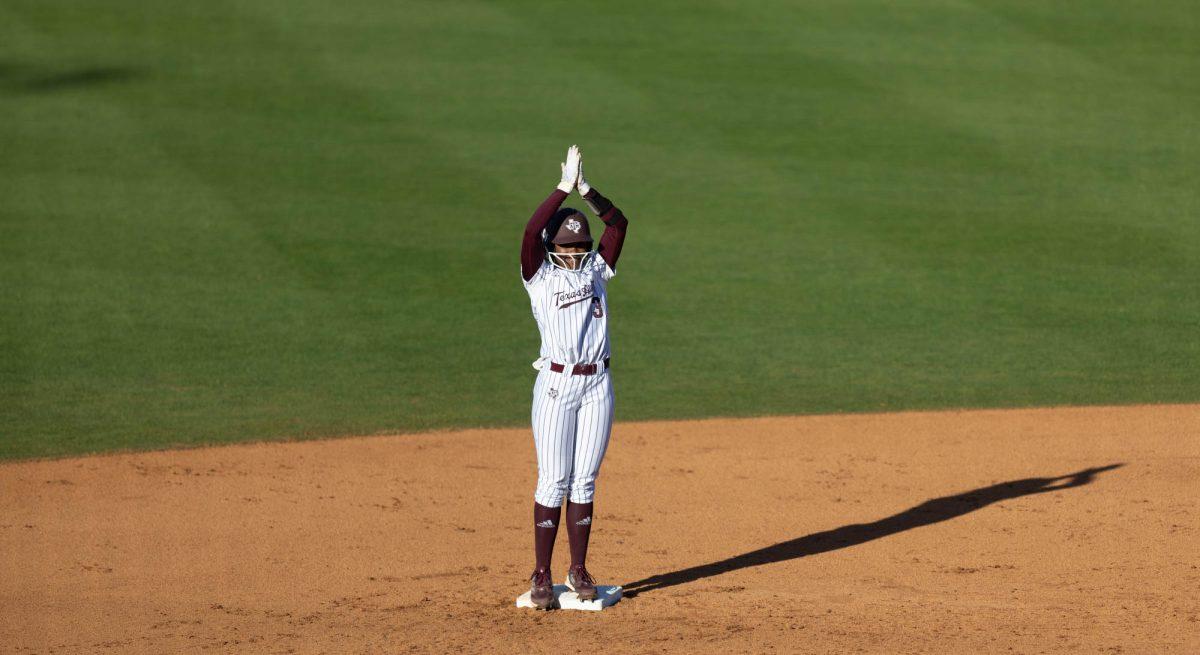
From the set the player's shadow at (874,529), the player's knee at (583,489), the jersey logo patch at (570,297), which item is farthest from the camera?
the player's shadow at (874,529)

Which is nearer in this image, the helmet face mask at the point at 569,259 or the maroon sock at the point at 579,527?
the helmet face mask at the point at 569,259

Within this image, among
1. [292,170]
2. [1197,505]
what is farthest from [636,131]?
[1197,505]

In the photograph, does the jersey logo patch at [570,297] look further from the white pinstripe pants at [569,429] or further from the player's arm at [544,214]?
the white pinstripe pants at [569,429]

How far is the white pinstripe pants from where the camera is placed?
272 inches

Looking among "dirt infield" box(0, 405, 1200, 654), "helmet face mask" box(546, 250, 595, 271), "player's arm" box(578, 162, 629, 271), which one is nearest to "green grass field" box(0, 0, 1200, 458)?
"dirt infield" box(0, 405, 1200, 654)

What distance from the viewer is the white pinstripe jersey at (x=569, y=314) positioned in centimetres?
685

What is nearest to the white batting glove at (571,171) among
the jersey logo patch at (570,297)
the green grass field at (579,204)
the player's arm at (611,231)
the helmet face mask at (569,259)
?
the player's arm at (611,231)

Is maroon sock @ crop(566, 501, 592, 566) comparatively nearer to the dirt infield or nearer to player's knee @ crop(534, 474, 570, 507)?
player's knee @ crop(534, 474, 570, 507)

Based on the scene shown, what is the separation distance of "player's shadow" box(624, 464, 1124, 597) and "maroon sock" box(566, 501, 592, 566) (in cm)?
40

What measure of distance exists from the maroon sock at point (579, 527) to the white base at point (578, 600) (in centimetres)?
17

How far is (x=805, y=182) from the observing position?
16.4 metres

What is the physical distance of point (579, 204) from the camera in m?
15.4

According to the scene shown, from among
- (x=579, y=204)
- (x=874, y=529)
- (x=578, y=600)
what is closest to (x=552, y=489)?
(x=578, y=600)

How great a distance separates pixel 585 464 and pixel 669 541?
157 centimetres
